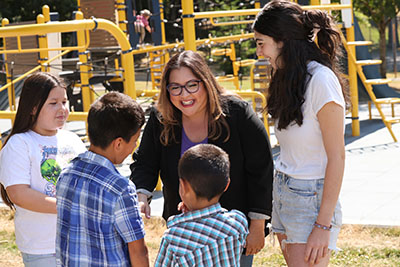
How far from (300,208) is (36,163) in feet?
4.33

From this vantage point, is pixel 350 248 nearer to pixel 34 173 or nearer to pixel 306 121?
pixel 306 121

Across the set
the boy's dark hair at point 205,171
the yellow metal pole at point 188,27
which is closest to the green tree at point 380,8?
the yellow metal pole at point 188,27

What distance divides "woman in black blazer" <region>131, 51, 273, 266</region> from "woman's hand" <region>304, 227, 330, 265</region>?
287 mm

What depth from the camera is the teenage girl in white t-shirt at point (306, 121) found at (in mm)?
2609

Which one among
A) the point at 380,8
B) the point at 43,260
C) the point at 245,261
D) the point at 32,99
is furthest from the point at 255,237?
the point at 380,8

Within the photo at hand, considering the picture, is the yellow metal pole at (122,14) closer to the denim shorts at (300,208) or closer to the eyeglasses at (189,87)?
the eyeglasses at (189,87)

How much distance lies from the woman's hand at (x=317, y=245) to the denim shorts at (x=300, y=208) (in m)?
0.04

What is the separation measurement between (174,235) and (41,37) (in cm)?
802

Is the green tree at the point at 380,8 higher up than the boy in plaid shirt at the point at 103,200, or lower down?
higher up

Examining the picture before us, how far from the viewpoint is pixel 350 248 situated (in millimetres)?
4797

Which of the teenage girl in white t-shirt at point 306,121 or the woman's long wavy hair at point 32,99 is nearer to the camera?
the teenage girl in white t-shirt at point 306,121

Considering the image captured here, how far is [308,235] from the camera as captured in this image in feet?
8.89

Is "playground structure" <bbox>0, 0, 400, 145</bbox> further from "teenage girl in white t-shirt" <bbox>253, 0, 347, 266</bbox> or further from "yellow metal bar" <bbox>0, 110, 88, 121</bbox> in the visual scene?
"teenage girl in white t-shirt" <bbox>253, 0, 347, 266</bbox>

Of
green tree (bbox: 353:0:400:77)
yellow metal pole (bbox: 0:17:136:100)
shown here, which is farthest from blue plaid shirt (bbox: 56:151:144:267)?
green tree (bbox: 353:0:400:77)
